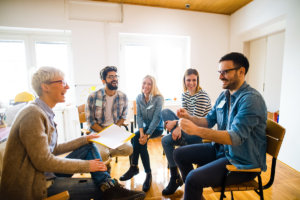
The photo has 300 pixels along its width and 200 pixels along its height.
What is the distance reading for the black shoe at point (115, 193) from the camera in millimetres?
1050

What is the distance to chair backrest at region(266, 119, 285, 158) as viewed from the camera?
111cm

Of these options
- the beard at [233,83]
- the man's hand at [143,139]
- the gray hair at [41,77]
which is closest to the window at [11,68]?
the gray hair at [41,77]

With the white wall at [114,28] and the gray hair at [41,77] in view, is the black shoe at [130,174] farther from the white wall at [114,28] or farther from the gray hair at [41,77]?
the white wall at [114,28]

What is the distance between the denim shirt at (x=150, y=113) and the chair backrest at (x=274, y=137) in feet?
3.99

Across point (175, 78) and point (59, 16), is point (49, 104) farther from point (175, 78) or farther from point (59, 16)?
point (175, 78)

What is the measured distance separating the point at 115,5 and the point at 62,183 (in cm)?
316

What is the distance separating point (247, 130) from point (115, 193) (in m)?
1.02

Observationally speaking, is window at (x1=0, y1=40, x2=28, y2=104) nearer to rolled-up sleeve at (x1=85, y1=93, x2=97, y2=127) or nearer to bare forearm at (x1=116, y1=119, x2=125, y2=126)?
rolled-up sleeve at (x1=85, y1=93, x2=97, y2=127)

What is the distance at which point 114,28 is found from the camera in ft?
10.2

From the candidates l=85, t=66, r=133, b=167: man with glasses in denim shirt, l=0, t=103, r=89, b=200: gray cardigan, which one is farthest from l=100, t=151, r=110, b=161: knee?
l=0, t=103, r=89, b=200: gray cardigan

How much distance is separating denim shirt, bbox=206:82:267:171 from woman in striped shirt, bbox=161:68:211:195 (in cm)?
62

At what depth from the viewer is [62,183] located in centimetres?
103

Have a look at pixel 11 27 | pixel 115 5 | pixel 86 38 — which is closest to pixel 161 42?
pixel 115 5

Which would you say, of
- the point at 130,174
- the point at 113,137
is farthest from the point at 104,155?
the point at 130,174
